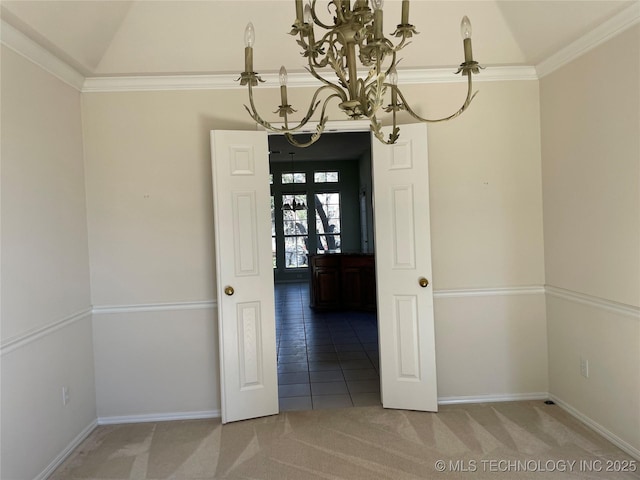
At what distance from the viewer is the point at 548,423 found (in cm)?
317

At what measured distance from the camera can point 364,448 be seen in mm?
2914

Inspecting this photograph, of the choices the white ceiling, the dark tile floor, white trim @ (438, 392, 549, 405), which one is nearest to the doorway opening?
the dark tile floor

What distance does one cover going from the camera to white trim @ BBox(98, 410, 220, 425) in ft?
11.3

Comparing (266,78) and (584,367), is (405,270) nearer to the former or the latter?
(584,367)

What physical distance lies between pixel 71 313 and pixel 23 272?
65 cm

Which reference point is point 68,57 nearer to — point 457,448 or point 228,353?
point 228,353

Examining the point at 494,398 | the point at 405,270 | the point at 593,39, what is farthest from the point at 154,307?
the point at 593,39

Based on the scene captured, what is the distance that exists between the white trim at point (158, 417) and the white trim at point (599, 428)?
104 inches

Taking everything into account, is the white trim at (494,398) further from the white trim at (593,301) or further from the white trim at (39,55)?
the white trim at (39,55)

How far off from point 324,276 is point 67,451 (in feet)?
16.1

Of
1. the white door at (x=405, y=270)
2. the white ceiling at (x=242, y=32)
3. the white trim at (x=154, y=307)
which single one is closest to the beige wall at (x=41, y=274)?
the white trim at (x=154, y=307)

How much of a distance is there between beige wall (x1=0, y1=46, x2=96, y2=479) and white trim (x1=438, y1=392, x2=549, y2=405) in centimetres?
273

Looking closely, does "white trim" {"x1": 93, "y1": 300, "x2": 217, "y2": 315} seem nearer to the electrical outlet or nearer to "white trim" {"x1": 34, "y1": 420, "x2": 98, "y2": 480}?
"white trim" {"x1": 34, "y1": 420, "x2": 98, "y2": 480}

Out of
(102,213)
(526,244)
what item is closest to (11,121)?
(102,213)
